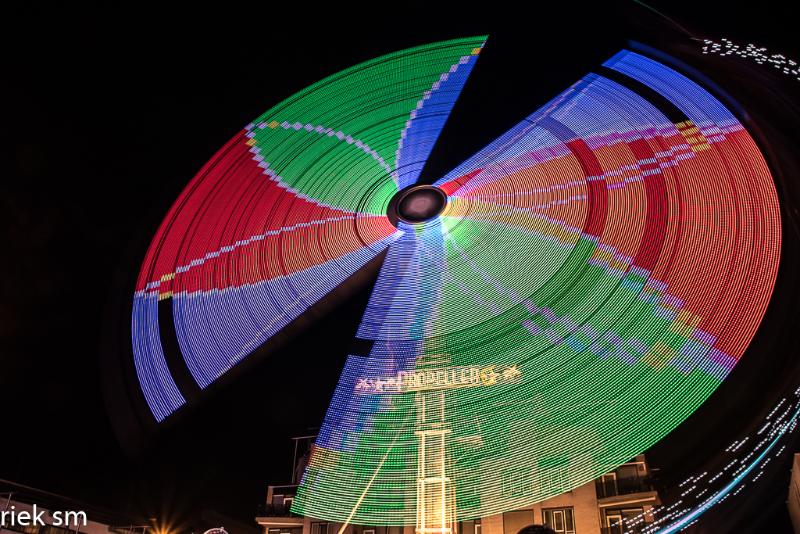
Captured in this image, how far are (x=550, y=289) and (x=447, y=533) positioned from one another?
15.0 feet

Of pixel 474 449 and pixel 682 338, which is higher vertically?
pixel 682 338

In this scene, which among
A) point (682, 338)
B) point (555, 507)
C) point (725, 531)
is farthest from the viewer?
point (555, 507)

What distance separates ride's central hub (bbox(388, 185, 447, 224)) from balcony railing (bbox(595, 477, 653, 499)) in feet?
42.4

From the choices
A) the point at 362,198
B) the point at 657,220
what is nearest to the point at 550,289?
the point at 657,220

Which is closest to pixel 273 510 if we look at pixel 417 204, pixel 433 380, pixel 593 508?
pixel 593 508

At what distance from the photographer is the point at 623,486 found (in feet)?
63.7

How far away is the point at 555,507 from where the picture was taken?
1947cm

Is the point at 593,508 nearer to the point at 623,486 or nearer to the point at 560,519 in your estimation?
the point at 560,519

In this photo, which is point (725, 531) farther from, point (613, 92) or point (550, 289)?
point (613, 92)

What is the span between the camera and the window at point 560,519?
19.0 metres

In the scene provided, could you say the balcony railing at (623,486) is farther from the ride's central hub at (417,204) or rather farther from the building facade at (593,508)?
the ride's central hub at (417,204)

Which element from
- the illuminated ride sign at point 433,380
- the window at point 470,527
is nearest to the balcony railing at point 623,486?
the window at point 470,527

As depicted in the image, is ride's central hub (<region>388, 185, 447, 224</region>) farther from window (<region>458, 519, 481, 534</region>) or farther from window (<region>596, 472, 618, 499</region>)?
window (<region>458, 519, 481, 534</region>)

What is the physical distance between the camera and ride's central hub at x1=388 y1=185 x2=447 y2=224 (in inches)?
448
